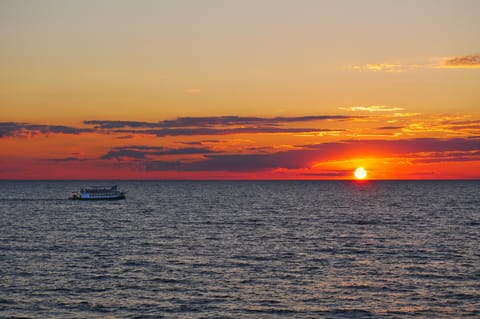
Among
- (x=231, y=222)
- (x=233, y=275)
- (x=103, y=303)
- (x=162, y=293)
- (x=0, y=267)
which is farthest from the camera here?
(x=231, y=222)

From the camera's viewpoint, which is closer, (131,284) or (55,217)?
(131,284)

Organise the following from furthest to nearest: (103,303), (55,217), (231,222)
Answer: (55,217) < (231,222) < (103,303)

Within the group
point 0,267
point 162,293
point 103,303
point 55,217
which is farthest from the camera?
point 55,217

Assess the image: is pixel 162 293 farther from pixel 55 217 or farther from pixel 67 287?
pixel 55 217

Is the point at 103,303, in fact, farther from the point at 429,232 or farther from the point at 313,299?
the point at 429,232

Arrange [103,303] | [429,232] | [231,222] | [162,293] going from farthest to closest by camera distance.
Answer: [231,222]
[429,232]
[162,293]
[103,303]

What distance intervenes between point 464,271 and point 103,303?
37.2m

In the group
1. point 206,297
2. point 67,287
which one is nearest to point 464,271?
point 206,297

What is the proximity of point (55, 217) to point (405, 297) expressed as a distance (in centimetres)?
10168

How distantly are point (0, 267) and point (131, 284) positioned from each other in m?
18.0

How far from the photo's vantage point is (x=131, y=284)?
195 ft

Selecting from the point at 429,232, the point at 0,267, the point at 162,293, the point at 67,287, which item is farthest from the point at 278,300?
the point at 429,232

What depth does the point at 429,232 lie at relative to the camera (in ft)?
349

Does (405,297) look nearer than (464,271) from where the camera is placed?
Yes
